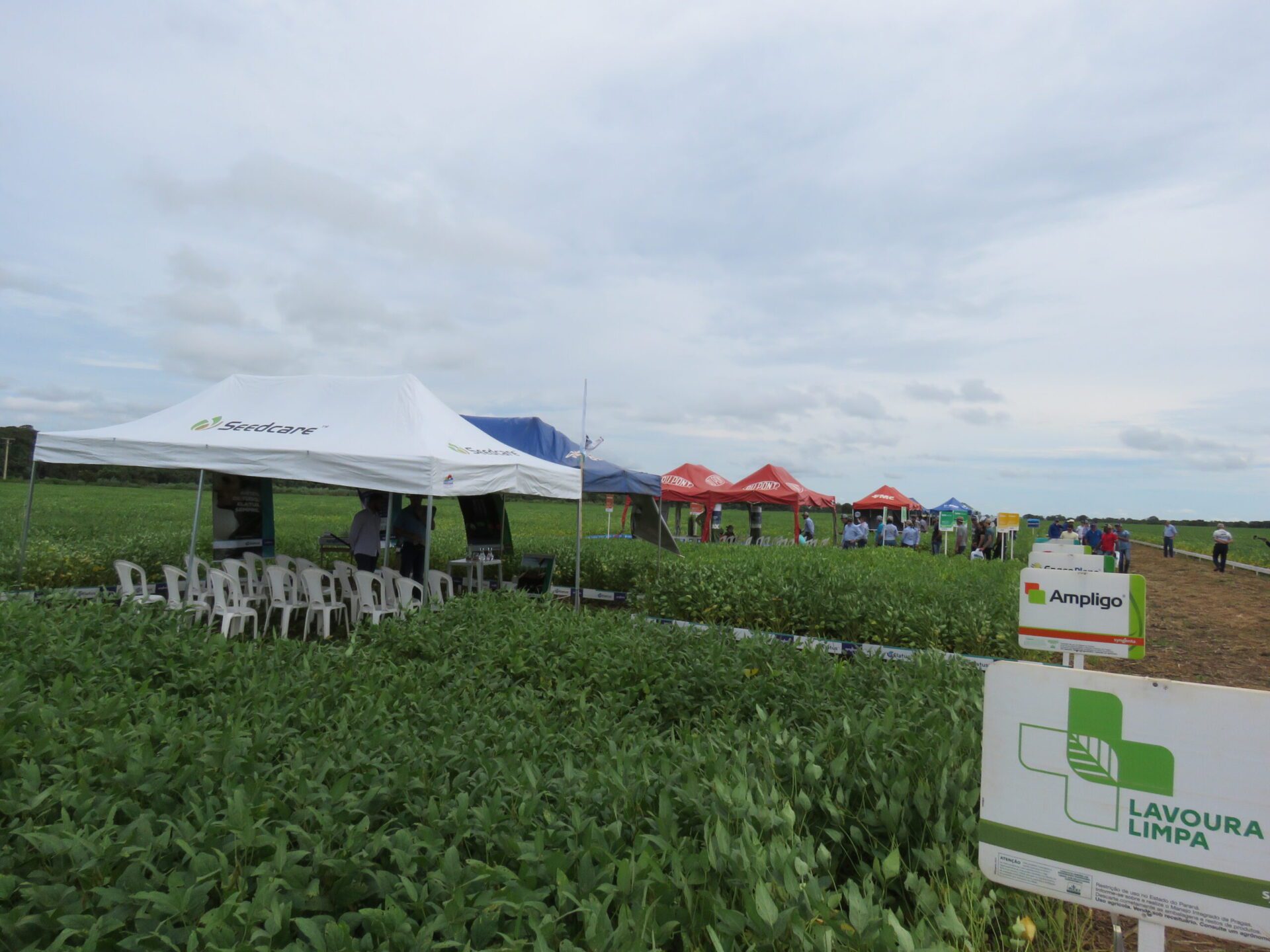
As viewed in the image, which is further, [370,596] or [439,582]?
[439,582]

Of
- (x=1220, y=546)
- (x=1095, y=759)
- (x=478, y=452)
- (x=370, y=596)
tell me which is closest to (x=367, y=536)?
(x=370, y=596)

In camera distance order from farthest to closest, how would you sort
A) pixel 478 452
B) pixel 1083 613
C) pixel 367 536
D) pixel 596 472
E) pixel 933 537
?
pixel 933 537 → pixel 596 472 → pixel 367 536 → pixel 478 452 → pixel 1083 613

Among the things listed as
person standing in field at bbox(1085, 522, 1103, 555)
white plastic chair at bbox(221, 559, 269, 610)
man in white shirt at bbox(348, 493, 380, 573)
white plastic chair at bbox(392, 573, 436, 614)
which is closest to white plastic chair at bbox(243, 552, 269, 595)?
white plastic chair at bbox(221, 559, 269, 610)

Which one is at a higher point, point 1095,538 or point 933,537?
point 1095,538

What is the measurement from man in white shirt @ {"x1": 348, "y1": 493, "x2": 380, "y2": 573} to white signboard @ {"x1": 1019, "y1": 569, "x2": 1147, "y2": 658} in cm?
794

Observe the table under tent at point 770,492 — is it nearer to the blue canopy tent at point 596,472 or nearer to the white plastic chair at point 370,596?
the blue canopy tent at point 596,472

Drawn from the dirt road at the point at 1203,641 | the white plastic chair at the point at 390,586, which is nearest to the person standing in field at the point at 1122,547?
the dirt road at the point at 1203,641

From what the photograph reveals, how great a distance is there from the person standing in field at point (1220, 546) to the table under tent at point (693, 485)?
1765 cm

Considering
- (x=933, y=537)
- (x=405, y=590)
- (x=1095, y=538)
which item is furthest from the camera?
(x=933, y=537)

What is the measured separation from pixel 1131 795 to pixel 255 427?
9.79 meters

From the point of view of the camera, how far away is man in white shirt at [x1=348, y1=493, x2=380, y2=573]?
34.6ft

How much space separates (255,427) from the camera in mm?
9664

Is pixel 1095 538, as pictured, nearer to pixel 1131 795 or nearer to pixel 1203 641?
pixel 1203 641

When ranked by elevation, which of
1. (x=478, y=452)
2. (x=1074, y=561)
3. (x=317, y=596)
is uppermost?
(x=478, y=452)
